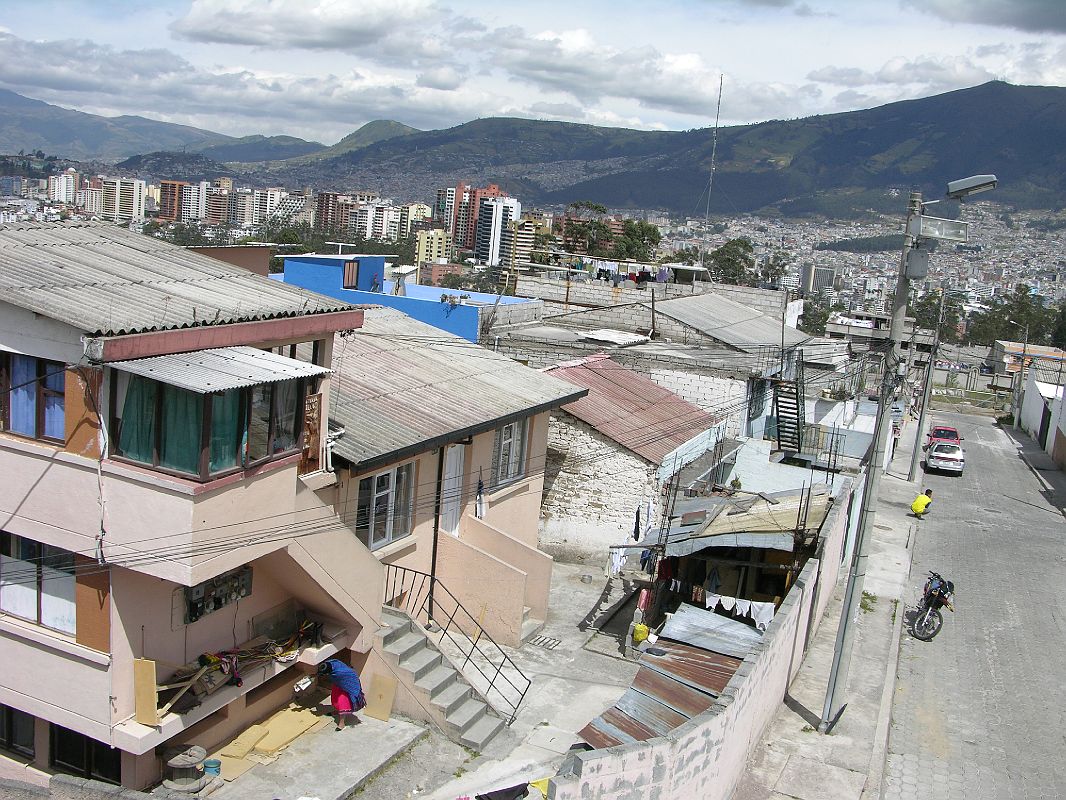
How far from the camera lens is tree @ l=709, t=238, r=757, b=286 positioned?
81.2 metres

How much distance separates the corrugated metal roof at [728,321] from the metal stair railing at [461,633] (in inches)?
539

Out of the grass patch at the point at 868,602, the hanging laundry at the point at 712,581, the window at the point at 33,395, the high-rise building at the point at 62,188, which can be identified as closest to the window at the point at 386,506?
the window at the point at 33,395

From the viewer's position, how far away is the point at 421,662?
510 inches

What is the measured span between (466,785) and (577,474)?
869 cm

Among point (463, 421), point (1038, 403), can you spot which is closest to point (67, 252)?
point (463, 421)

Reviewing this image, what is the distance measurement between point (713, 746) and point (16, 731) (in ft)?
26.5

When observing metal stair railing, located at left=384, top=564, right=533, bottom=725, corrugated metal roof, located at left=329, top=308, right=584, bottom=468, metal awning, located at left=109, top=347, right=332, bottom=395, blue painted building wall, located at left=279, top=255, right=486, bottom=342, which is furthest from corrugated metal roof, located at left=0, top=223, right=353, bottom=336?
blue painted building wall, located at left=279, top=255, right=486, bottom=342

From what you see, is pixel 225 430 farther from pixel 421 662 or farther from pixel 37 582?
pixel 421 662

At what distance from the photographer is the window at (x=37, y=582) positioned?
398 inches

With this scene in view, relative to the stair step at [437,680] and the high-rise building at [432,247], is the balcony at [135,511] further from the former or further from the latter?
the high-rise building at [432,247]

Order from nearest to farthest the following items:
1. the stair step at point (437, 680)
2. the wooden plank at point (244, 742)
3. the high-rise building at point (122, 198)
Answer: the wooden plank at point (244, 742)
the stair step at point (437, 680)
the high-rise building at point (122, 198)

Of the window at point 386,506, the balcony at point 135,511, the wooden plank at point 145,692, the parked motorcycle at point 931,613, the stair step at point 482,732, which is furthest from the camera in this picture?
the parked motorcycle at point 931,613

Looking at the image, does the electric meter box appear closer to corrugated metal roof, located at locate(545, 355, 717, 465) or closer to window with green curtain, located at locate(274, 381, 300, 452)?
window with green curtain, located at locate(274, 381, 300, 452)

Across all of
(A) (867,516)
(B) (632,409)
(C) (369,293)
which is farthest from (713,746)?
(C) (369,293)
